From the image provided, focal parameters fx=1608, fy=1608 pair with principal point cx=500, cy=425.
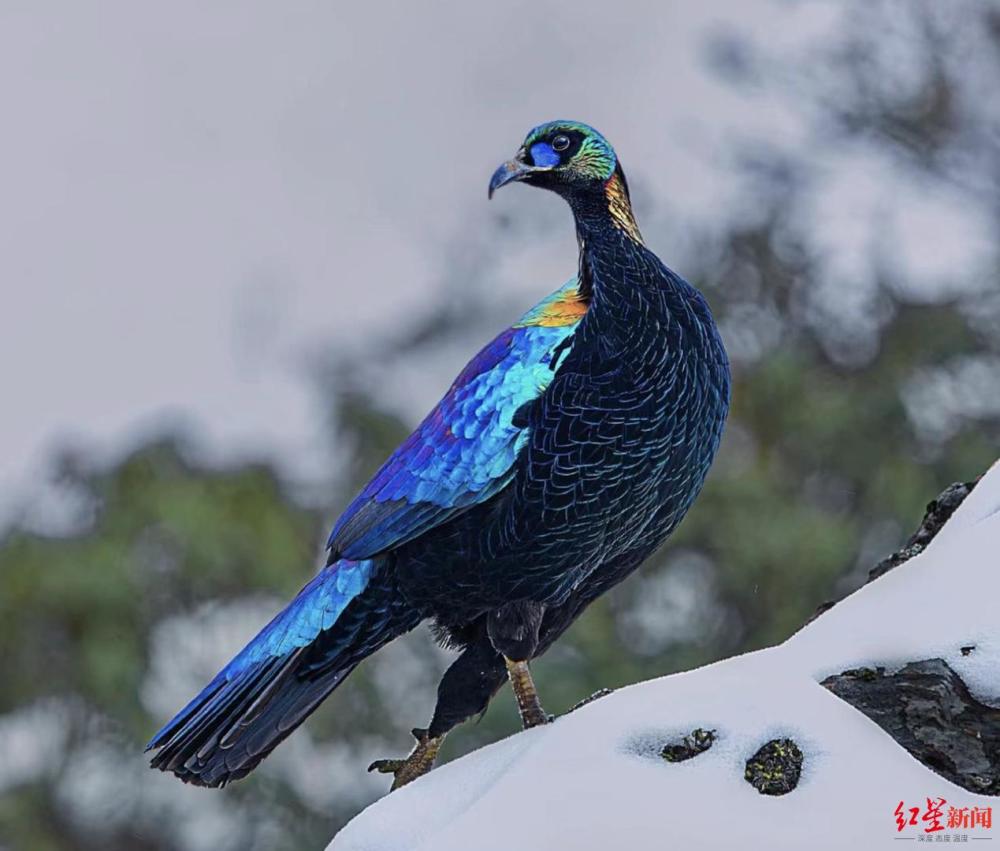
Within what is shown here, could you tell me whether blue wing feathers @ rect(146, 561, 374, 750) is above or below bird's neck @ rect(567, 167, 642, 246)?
below

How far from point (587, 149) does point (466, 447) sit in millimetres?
823

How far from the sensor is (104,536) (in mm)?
8672

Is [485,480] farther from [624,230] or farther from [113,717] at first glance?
[113,717]

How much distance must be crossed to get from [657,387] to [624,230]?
0.50 m

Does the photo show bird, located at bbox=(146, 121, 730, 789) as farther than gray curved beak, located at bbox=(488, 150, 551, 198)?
No

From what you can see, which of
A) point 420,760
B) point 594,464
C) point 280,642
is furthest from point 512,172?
point 420,760

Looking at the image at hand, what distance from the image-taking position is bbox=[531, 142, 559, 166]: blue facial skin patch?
397cm

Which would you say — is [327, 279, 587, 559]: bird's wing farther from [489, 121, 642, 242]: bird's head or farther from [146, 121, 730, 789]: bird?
[489, 121, 642, 242]: bird's head

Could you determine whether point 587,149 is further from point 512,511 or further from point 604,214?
point 512,511

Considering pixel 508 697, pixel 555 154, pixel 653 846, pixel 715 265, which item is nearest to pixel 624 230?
pixel 555 154

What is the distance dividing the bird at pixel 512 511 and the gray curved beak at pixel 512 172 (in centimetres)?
21

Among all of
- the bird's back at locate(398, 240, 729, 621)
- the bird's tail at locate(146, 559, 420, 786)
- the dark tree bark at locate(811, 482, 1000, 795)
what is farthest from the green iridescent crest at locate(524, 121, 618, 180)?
the dark tree bark at locate(811, 482, 1000, 795)

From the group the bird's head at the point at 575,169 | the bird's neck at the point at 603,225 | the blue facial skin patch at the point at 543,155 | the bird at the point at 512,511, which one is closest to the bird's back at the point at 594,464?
the bird at the point at 512,511

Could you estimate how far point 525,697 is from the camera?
12.1ft
